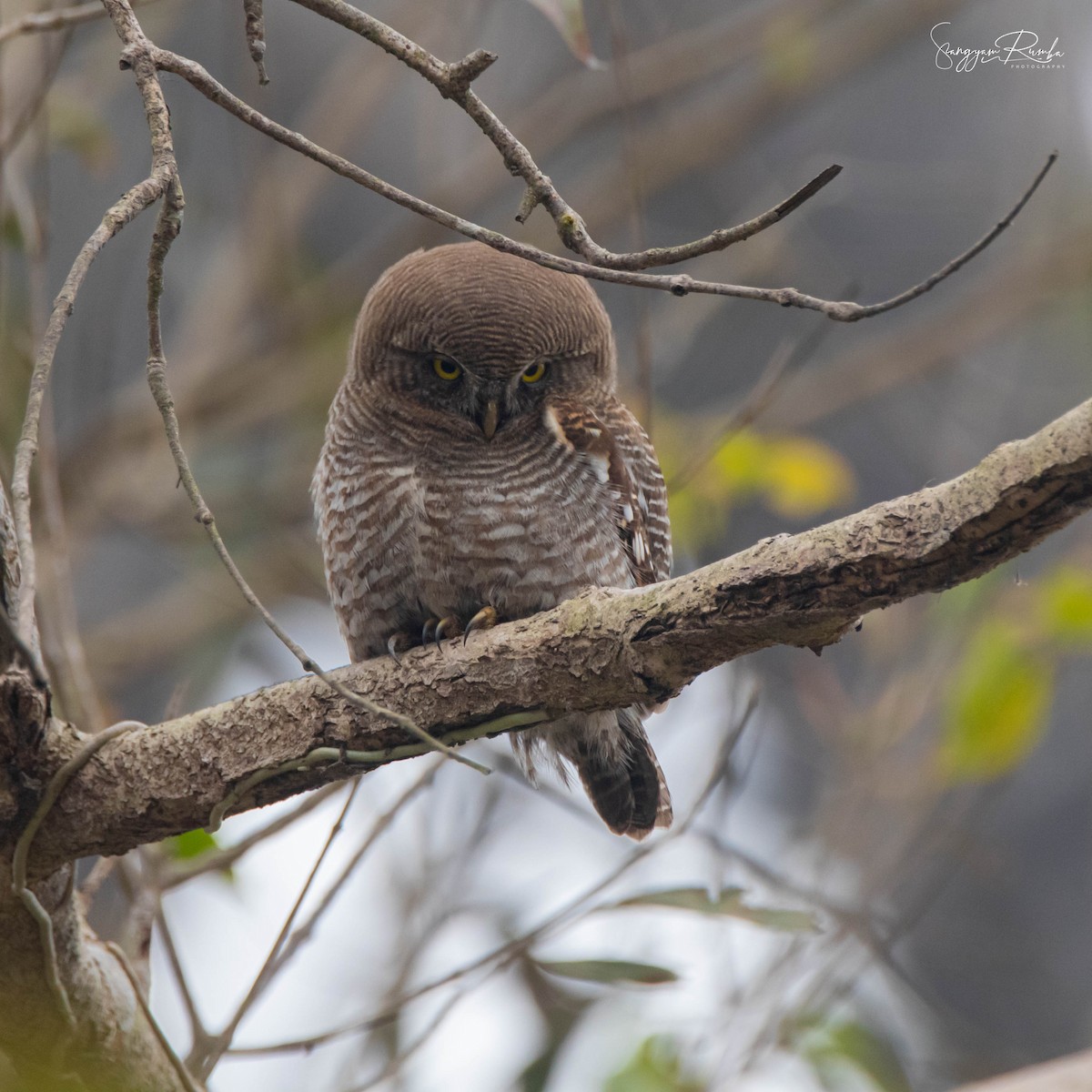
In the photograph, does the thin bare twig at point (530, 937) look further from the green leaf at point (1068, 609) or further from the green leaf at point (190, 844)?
the green leaf at point (1068, 609)

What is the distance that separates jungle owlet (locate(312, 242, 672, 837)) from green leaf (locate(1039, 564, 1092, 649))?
50.9 inches

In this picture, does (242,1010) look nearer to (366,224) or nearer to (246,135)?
(246,135)

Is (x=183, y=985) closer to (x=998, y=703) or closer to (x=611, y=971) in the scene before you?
(x=611, y=971)

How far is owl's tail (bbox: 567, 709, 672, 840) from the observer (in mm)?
3619

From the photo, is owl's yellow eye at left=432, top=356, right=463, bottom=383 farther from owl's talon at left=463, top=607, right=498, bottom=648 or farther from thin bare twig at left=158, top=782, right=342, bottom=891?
thin bare twig at left=158, top=782, right=342, bottom=891

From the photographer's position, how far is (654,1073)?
12.7 feet

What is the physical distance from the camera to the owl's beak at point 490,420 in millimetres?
3523

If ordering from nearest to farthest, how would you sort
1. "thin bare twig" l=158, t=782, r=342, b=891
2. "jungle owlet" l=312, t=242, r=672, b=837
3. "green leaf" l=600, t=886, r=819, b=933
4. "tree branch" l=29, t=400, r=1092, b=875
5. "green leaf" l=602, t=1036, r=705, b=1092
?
"tree branch" l=29, t=400, r=1092, b=875, "thin bare twig" l=158, t=782, r=342, b=891, "green leaf" l=600, t=886, r=819, b=933, "jungle owlet" l=312, t=242, r=672, b=837, "green leaf" l=602, t=1036, r=705, b=1092

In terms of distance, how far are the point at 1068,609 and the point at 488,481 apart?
6.10 ft

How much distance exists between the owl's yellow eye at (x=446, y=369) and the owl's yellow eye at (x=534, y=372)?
0.18 m

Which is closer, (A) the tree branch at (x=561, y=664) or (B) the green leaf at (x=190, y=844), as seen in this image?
(A) the tree branch at (x=561, y=664)
